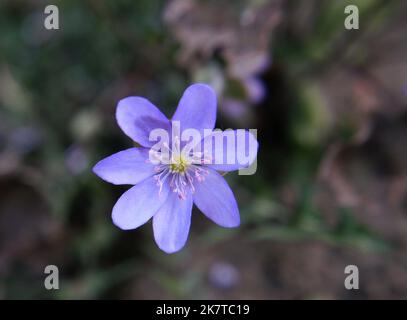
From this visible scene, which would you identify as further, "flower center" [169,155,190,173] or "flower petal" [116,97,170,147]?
"flower center" [169,155,190,173]

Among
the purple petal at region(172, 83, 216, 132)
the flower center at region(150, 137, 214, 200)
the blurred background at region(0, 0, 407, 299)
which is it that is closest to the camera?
the purple petal at region(172, 83, 216, 132)

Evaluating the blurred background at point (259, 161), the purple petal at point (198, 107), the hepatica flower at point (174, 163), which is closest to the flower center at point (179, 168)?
the hepatica flower at point (174, 163)

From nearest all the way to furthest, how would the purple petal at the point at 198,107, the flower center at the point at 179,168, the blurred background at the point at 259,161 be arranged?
the purple petal at the point at 198,107
the flower center at the point at 179,168
the blurred background at the point at 259,161

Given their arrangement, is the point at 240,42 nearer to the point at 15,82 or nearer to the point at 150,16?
the point at 150,16

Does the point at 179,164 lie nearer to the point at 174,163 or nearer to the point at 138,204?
the point at 174,163

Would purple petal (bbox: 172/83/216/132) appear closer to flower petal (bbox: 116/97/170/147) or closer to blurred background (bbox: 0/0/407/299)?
flower petal (bbox: 116/97/170/147)

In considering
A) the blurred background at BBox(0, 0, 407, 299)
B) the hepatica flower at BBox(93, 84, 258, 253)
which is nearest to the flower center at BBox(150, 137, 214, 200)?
the hepatica flower at BBox(93, 84, 258, 253)

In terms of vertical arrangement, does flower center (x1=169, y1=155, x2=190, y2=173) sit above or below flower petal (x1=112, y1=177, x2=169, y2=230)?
above

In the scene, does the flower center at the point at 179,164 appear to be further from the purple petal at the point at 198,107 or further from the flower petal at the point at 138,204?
the purple petal at the point at 198,107
